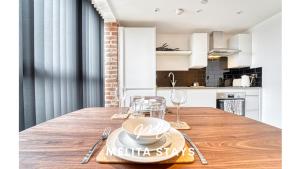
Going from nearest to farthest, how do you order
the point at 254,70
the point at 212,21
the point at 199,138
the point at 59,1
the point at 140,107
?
the point at 199,138, the point at 140,107, the point at 59,1, the point at 212,21, the point at 254,70

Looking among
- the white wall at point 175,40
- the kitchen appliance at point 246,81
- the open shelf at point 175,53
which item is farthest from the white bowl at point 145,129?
the white wall at point 175,40

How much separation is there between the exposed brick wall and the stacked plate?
2.69 meters

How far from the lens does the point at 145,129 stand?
63 cm

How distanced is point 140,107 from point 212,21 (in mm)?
2861

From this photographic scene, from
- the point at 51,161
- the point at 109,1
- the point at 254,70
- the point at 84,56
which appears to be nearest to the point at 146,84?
the point at 84,56

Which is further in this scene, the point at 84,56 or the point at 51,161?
the point at 84,56

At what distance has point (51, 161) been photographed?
0.54 metres

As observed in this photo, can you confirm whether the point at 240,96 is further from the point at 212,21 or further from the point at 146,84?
the point at 146,84

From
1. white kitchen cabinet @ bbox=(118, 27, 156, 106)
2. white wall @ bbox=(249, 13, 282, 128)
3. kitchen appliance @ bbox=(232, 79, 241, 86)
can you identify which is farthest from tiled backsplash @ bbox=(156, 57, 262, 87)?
white kitchen cabinet @ bbox=(118, 27, 156, 106)

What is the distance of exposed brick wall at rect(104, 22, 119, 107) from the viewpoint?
3268 millimetres

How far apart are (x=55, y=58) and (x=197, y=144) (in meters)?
1.54

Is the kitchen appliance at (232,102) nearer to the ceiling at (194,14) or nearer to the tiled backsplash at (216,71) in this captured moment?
the tiled backsplash at (216,71)

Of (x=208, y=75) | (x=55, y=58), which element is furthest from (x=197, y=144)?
(x=208, y=75)

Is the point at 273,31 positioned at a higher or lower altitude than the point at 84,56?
higher
